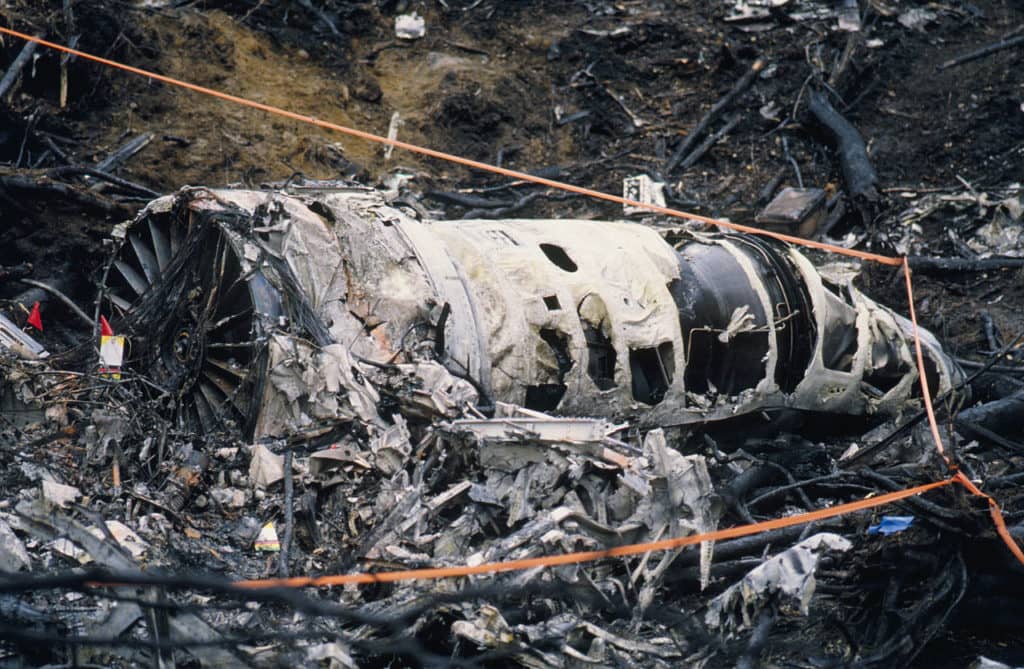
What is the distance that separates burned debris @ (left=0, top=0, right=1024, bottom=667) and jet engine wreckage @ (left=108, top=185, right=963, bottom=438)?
0.07ft

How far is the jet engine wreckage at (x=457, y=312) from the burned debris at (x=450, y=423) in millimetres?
21

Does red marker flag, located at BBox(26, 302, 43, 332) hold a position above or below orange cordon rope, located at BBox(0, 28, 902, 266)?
below

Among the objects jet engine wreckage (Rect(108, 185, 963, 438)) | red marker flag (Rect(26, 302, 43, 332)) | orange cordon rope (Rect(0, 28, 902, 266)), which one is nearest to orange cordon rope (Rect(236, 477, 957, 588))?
jet engine wreckage (Rect(108, 185, 963, 438))

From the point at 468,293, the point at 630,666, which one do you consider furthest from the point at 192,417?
the point at 630,666

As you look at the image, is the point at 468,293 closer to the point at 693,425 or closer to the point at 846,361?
the point at 693,425

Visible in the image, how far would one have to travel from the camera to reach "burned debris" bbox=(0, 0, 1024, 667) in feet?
16.6

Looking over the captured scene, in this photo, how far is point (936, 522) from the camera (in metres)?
5.54

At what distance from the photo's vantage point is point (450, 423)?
19.6ft

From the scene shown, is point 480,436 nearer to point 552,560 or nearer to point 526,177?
point 552,560

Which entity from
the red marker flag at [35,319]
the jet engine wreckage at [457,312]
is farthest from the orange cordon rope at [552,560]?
the red marker flag at [35,319]

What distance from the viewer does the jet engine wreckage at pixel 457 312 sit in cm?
625

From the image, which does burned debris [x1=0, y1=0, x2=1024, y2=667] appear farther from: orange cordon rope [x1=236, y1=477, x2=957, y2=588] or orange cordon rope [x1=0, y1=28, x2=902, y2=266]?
orange cordon rope [x1=0, y1=28, x2=902, y2=266]

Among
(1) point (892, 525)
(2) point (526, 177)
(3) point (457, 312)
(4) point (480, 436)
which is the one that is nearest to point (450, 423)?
(4) point (480, 436)

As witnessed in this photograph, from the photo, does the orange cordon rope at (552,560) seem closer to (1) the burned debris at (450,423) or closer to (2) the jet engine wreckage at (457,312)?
(1) the burned debris at (450,423)
